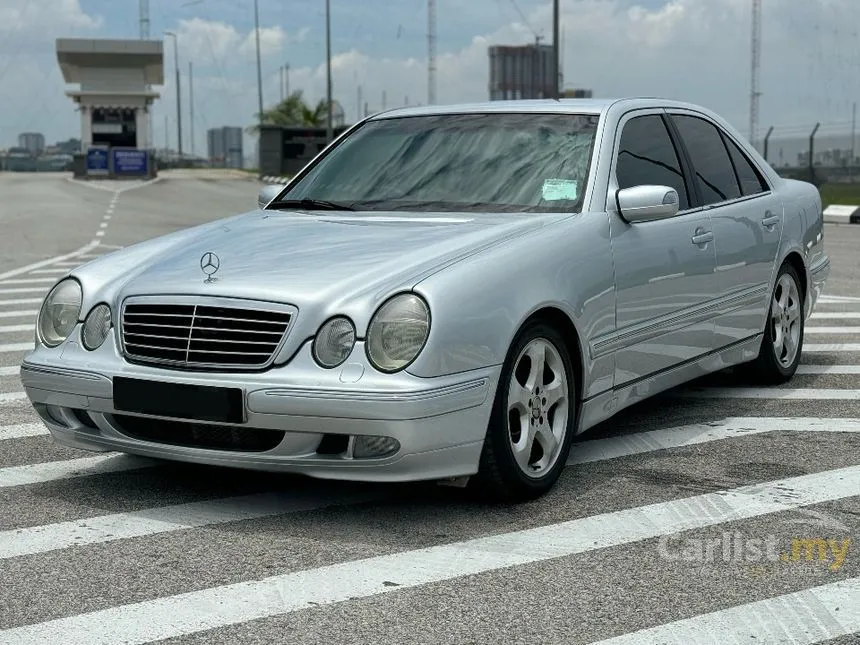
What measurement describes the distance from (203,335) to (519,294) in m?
1.13

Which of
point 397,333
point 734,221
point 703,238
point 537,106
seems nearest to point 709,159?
point 734,221

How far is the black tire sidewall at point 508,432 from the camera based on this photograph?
4.72 m

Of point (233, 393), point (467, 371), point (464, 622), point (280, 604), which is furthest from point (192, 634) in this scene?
point (467, 371)

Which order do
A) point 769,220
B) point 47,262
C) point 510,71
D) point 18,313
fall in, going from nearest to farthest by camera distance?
point 769,220 < point 18,313 < point 47,262 < point 510,71

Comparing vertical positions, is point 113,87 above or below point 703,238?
above

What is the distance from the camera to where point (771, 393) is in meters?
7.19

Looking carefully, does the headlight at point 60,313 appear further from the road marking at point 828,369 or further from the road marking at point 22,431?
the road marking at point 828,369

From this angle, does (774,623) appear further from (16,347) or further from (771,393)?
(16,347)

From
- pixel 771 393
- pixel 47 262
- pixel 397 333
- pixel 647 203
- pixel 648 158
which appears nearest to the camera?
pixel 397 333


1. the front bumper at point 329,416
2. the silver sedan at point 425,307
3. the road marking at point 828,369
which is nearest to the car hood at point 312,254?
the silver sedan at point 425,307

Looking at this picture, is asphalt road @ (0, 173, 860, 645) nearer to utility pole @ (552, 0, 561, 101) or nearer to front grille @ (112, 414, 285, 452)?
front grille @ (112, 414, 285, 452)

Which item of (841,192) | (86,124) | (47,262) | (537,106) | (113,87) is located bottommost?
(47,262)

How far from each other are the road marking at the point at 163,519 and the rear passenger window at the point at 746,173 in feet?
9.81

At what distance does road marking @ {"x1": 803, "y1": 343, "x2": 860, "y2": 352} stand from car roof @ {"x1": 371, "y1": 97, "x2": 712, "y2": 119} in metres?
2.81
